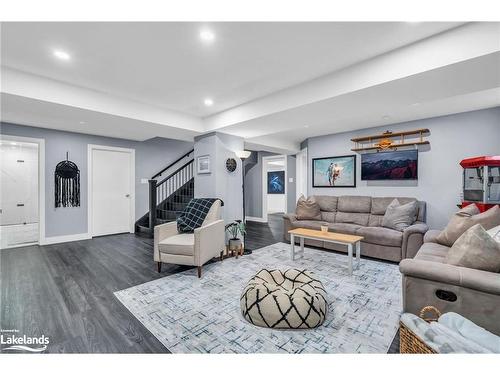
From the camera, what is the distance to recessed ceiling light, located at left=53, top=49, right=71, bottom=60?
212cm

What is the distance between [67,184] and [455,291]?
20.0 ft

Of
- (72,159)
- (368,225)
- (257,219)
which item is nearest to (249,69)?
(368,225)

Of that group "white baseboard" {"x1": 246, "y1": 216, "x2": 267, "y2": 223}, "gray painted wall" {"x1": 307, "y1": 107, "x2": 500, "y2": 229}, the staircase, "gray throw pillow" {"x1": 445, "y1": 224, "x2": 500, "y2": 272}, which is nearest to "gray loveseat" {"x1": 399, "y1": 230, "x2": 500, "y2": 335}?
"gray throw pillow" {"x1": 445, "y1": 224, "x2": 500, "y2": 272}

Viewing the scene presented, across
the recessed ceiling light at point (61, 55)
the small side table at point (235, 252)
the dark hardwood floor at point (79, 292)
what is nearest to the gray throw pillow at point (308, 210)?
the dark hardwood floor at point (79, 292)

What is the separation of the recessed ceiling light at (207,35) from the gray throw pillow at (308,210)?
3673mm

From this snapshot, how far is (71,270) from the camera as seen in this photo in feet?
10.4

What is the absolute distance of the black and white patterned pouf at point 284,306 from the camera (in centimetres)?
185

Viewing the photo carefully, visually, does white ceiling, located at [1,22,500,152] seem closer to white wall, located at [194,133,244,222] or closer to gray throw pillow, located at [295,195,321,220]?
white wall, located at [194,133,244,222]

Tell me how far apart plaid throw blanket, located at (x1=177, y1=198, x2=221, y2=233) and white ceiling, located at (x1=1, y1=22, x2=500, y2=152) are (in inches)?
55.2

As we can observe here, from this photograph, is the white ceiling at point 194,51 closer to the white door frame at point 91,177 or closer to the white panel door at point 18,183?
the white door frame at point 91,177

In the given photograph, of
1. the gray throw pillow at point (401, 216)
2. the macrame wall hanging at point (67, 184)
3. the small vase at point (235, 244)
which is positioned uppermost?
the macrame wall hanging at point (67, 184)

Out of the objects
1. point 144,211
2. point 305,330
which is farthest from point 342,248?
point 144,211
